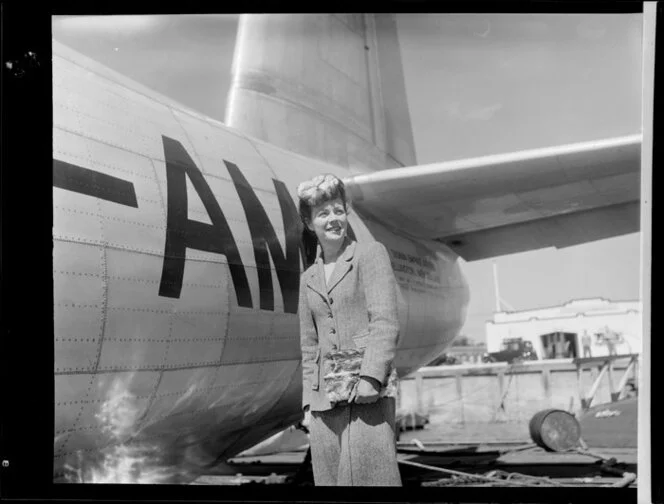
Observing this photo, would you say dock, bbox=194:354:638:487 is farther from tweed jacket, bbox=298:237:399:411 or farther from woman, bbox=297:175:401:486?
tweed jacket, bbox=298:237:399:411

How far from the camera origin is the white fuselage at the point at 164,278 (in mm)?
2928

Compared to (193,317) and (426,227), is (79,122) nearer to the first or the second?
(193,317)

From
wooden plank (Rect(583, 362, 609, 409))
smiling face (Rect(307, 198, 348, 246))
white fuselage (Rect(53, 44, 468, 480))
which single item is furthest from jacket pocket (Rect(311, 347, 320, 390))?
wooden plank (Rect(583, 362, 609, 409))

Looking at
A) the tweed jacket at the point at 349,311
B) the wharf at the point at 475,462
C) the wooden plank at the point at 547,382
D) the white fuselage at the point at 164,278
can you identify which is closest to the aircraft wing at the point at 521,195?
the white fuselage at the point at 164,278

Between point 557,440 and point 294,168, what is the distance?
10.7 feet

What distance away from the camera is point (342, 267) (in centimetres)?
256

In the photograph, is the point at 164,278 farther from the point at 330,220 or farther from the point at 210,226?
the point at 330,220

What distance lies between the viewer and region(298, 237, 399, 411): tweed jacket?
2.48 metres

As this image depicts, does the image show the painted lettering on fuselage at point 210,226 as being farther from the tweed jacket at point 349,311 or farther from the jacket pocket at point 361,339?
the jacket pocket at point 361,339

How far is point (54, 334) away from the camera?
2768 millimetres

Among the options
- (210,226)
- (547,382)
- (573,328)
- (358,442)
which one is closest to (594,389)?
(547,382)

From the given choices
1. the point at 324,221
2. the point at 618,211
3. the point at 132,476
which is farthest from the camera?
the point at 618,211

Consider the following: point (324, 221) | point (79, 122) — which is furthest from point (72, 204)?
point (324, 221)

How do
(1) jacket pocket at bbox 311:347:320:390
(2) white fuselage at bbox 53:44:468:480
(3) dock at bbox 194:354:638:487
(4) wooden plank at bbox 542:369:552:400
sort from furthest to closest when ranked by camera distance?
(4) wooden plank at bbox 542:369:552:400 → (3) dock at bbox 194:354:638:487 → (2) white fuselage at bbox 53:44:468:480 → (1) jacket pocket at bbox 311:347:320:390
